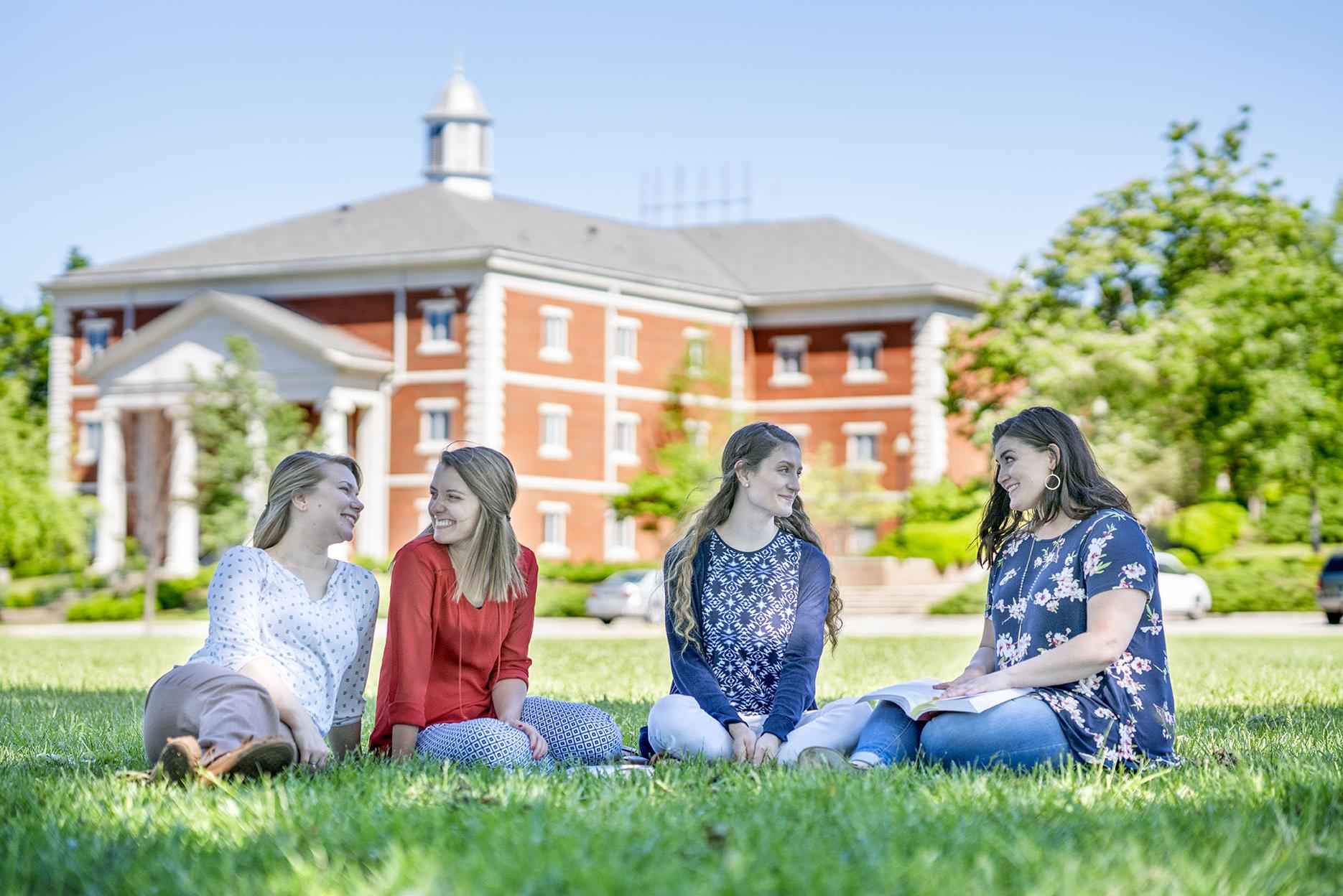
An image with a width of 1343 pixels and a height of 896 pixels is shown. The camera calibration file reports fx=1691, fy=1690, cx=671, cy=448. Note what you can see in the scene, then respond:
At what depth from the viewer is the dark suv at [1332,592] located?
33.1 m

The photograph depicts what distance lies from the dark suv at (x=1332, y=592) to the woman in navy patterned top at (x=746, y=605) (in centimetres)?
2827

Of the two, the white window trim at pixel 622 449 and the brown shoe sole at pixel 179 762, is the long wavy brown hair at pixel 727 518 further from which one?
the white window trim at pixel 622 449

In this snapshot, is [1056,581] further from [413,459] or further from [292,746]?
[413,459]

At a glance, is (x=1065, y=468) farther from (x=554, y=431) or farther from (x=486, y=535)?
(x=554, y=431)

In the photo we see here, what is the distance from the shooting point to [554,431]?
178 ft

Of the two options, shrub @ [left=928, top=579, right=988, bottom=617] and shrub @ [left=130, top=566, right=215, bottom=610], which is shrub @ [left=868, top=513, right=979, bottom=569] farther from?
shrub @ [left=130, top=566, right=215, bottom=610]

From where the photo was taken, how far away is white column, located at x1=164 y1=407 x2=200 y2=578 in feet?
168

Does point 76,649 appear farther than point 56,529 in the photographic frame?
No

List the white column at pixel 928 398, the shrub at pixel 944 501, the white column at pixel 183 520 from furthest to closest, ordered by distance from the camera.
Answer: the white column at pixel 928 398 → the shrub at pixel 944 501 → the white column at pixel 183 520

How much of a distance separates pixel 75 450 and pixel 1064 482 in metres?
55.5

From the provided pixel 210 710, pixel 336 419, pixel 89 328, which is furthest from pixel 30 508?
pixel 210 710

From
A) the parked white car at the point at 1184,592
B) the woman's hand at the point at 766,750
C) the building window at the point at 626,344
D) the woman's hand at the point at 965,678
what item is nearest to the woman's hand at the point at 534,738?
the woman's hand at the point at 766,750

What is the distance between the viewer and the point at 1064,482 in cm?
665

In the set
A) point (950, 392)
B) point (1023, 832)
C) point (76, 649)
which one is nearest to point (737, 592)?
point (1023, 832)
